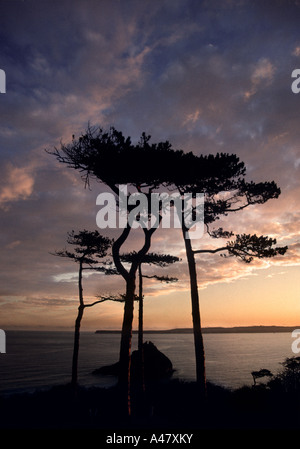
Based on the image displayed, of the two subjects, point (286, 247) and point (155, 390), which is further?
point (155, 390)

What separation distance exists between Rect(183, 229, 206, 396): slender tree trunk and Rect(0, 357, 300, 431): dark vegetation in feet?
3.46

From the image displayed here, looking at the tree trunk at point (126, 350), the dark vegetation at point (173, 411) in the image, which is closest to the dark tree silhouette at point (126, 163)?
the tree trunk at point (126, 350)

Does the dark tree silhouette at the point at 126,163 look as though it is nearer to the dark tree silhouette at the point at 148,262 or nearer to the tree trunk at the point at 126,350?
the tree trunk at the point at 126,350

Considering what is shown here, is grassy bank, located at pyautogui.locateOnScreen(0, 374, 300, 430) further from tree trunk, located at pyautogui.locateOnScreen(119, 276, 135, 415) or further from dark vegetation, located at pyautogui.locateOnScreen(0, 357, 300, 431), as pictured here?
tree trunk, located at pyautogui.locateOnScreen(119, 276, 135, 415)

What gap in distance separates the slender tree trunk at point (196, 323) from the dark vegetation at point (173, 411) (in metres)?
1.06

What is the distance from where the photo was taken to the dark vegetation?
42.9ft

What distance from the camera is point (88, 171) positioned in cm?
1372

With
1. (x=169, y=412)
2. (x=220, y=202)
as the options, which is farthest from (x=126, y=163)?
(x=169, y=412)

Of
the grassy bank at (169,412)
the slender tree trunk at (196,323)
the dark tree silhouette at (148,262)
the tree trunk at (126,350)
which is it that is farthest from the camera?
the dark tree silhouette at (148,262)

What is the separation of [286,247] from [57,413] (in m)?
16.4

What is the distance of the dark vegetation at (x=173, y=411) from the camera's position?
13.1 meters

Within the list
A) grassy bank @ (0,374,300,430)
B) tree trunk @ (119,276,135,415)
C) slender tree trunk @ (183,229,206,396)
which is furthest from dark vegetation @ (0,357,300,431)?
slender tree trunk @ (183,229,206,396)
